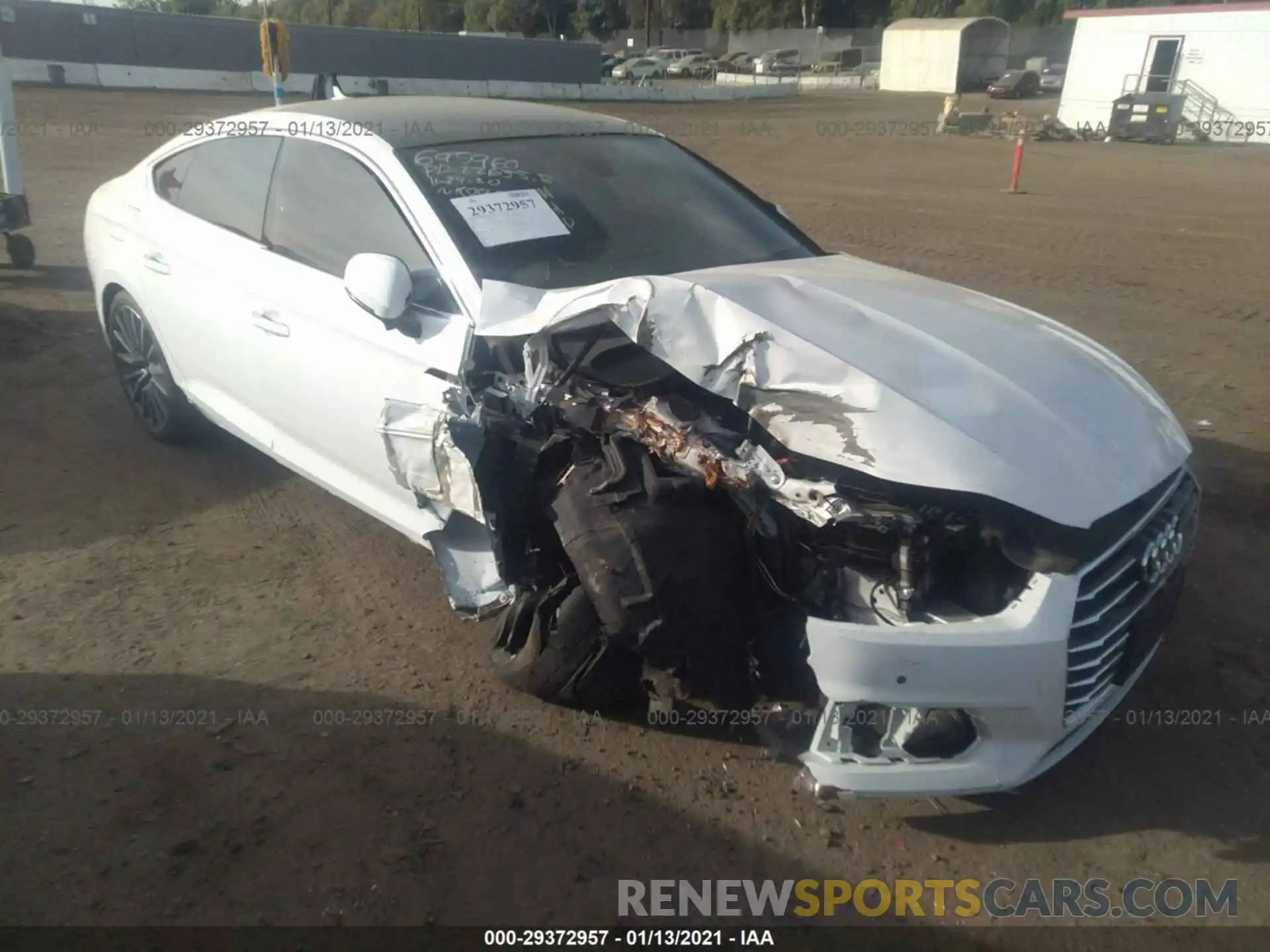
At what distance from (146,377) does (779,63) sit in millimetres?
53478

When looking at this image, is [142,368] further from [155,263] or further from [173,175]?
[173,175]

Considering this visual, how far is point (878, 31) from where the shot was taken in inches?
2391

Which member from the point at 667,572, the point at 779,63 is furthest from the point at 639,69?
the point at 667,572

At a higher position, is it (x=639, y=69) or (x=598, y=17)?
(x=598, y=17)

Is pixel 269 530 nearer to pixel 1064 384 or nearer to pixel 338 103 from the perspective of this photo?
pixel 338 103

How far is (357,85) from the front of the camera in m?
30.4

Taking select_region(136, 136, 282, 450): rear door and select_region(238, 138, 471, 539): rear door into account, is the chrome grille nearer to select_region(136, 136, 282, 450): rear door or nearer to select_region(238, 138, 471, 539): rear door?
select_region(238, 138, 471, 539): rear door

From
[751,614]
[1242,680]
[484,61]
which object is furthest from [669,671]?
[484,61]

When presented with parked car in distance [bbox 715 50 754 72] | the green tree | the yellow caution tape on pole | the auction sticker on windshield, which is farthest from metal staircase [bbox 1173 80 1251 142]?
the green tree

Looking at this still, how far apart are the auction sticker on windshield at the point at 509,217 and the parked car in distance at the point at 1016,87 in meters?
39.9

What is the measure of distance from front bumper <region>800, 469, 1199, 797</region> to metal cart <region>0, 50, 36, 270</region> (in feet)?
26.4

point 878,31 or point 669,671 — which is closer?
point 669,671

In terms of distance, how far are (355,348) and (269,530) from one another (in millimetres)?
1249

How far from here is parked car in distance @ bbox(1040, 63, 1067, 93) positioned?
141ft
